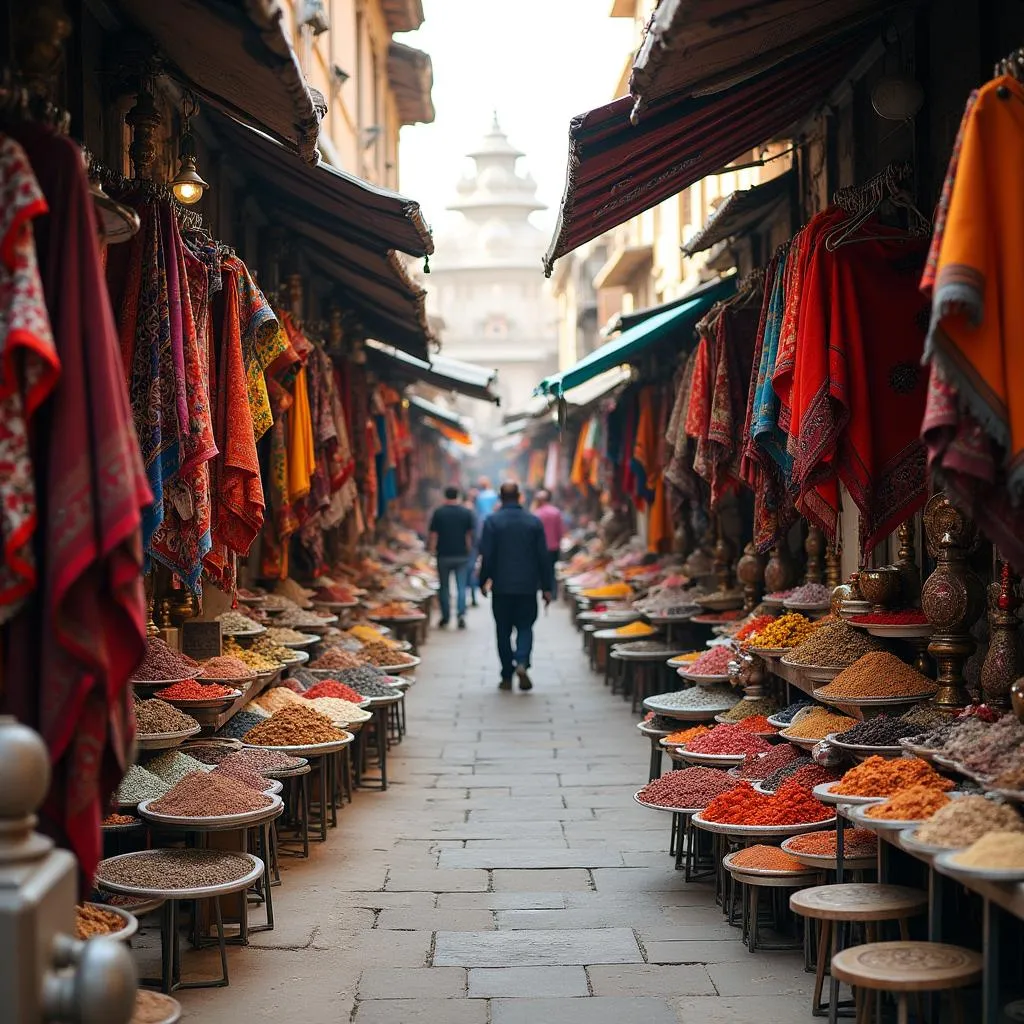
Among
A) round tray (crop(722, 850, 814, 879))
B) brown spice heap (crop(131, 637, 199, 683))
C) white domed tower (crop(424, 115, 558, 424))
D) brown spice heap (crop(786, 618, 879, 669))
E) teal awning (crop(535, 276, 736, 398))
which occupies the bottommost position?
round tray (crop(722, 850, 814, 879))

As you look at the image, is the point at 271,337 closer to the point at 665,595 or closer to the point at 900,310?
the point at 900,310

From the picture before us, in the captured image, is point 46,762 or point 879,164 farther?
point 879,164

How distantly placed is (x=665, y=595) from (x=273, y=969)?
7.95 m

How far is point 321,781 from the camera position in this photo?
27.1ft

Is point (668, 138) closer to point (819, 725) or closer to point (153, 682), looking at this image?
point (819, 725)

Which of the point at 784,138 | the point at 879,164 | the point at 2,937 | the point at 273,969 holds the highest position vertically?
the point at 784,138

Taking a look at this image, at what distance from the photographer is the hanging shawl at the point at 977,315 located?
3939mm

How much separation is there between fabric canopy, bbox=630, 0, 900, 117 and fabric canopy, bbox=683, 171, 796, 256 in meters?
3.35

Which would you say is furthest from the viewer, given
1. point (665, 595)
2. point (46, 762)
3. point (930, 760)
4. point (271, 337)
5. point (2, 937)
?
point (665, 595)

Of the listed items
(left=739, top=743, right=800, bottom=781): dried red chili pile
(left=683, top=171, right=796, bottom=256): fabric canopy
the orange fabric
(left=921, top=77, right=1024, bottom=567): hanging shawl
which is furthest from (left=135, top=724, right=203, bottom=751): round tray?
(left=683, top=171, right=796, bottom=256): fabric canopy

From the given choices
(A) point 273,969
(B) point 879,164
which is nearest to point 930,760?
(A) point 273,969

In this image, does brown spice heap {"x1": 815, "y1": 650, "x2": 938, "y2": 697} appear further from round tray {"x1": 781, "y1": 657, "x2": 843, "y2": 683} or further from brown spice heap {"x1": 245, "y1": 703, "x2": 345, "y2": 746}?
brown spice heap {"x1": 245, "y1": 703, "x2": 345, "y2": 746}

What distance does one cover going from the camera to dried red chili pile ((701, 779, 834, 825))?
6.18 metres

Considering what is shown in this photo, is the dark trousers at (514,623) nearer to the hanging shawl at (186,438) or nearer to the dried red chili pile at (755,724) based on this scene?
the dried red chili pile at (755,724)
